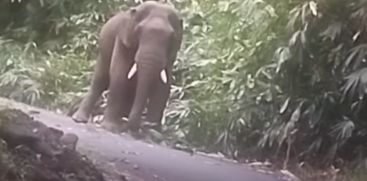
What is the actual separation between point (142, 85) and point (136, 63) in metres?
0.03

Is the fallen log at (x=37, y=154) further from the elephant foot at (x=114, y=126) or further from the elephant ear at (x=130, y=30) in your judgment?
the elephant ear at (x=130, y=30)

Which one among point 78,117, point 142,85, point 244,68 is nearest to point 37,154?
point 78,117

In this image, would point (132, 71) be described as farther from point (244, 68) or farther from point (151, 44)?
point (244, 68)

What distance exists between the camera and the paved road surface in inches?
44.2

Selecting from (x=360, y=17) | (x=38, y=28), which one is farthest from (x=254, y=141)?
(x=38, y=28)

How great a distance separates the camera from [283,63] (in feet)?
3.74

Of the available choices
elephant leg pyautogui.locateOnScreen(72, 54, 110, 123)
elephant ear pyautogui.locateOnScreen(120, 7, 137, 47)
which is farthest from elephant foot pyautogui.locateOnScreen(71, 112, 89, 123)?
elephant ear pyautogui.locateOnScreen(120, 7, 137, 47)

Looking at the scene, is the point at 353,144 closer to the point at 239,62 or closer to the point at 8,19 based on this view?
the point at 239,62

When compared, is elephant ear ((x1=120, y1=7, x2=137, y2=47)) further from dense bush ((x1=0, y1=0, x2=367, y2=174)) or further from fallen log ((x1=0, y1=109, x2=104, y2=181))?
fallen log ((x1=0, y1=109, x2=104, y2=181))

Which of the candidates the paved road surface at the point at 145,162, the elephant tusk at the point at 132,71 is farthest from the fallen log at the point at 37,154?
the elephant tusk at the point at 132,71

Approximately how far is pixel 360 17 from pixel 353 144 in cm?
17

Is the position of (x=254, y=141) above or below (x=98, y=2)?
below

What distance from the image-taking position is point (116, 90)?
45.7 inches

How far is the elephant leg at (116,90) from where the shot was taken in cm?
114
